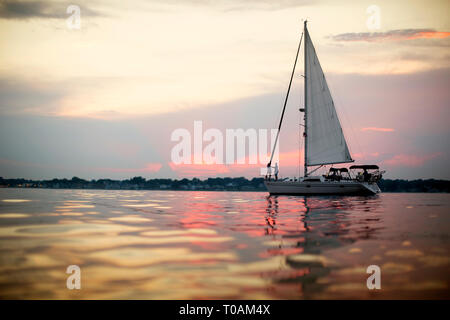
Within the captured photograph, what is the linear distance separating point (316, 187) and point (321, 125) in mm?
9596

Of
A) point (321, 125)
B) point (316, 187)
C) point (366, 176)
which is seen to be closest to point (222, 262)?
point (316, 187)

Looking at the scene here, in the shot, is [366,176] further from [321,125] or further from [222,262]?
[222,262]

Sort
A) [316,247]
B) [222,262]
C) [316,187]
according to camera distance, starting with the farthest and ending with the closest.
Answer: [316,187]
[316,247]
[222,262]

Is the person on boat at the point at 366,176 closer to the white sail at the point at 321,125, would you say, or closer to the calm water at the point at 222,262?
the white sail at the point at 321,125

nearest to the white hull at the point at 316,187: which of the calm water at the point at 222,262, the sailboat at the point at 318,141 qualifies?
the sailboat at the point at 318,141

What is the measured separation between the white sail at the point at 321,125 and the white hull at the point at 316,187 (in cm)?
349

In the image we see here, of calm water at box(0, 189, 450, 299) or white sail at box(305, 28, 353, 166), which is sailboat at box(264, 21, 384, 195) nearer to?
white sail at box(305, 28, 353, 166)

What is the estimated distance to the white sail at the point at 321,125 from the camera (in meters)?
61.5

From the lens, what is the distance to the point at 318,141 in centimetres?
6175
